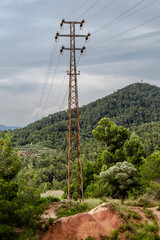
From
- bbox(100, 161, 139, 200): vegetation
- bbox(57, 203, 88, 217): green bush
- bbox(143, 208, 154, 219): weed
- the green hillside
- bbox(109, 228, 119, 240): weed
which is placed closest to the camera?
bbox(109, 228, 119, 240): weed

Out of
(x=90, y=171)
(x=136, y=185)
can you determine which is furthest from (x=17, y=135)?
(x=136, y=185)

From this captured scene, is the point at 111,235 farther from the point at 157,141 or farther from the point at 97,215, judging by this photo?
the point at 157,141

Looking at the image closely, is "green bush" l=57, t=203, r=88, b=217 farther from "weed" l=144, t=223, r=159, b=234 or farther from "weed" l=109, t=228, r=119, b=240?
"weed" l=144, t=223, r=159, b=234

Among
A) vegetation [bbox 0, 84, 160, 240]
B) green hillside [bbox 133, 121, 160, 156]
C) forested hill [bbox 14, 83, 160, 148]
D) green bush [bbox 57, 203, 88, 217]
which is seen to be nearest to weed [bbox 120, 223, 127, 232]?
vegetation [bbox 0, 84, 160, 240]

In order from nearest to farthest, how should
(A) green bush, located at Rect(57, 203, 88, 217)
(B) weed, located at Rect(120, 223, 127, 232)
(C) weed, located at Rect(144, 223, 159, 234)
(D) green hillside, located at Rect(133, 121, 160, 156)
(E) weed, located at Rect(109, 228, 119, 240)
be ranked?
(E) weed, located at Rect(109, 228, 119, 240)
(B) weed, located at Rect(120, 223, 127, 232)
(C) weed, located at Rect(144, 223, 159, 234)
(A) green bush, located at Rect(57, 203, 88, 217)
(D) green hillside, located at Rect(133, 121, 160, 156)

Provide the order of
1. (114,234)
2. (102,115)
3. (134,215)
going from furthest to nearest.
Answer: (102,115) < (134,215) < (114,234)

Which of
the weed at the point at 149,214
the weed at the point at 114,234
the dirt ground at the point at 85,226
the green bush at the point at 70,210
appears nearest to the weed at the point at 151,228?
the dirt ground at the point at 85,226

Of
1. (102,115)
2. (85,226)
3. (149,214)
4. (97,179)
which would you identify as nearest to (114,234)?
(85,226)

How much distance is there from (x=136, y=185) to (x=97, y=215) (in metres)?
14.8

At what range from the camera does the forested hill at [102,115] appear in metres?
120

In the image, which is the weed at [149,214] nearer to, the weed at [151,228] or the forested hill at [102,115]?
the weed at [151,228]

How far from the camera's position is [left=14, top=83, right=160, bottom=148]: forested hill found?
12032 cm

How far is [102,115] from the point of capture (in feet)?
507

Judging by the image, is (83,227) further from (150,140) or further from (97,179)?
(150,140)
